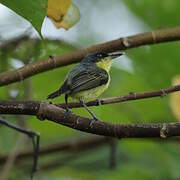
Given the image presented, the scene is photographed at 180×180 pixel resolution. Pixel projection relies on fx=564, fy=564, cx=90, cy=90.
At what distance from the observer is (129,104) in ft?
13.0

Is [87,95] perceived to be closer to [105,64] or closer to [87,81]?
[87,81]

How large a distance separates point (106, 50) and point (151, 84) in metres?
0.78

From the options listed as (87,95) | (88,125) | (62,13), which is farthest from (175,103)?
(88,125)

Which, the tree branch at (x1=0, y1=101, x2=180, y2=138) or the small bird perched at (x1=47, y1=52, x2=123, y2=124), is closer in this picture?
the tree branch at (x1=0, y1=101, x2=180, y2=138)

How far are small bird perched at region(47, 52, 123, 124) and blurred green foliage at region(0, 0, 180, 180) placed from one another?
0.18 metres

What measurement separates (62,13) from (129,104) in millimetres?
1480

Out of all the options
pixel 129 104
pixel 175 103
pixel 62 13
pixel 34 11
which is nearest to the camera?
pixel 34 11

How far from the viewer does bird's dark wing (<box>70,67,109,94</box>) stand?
3.05m

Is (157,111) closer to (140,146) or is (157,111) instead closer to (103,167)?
(140,146)

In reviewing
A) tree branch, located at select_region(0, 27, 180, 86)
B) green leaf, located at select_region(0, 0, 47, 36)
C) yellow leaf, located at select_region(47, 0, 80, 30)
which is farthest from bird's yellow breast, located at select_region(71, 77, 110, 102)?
green leaf, located at select_region(0, 0, 47, 36)

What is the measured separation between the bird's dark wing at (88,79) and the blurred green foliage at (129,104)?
11.0 inches

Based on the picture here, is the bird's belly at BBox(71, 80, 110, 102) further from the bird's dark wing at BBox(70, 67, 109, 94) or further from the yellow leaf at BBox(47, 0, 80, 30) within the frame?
the yellow leaf at BBox(47, 0, 80, 30)

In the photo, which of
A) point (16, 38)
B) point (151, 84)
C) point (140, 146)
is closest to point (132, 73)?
point (151, 84)

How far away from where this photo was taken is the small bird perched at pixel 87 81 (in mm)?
2996
